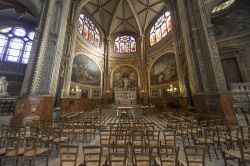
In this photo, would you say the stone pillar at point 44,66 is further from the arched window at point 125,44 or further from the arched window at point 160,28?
the arched window at point 125,44

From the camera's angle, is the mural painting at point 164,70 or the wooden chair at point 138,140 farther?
the mural painting at point 164,70

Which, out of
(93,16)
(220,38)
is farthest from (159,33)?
(93,16)

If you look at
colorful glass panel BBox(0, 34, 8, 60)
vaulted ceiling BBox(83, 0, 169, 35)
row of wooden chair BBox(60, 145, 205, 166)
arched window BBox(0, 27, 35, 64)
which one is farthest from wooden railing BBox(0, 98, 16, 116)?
vaulted ceiling BBox(83, 0, 169, 35)

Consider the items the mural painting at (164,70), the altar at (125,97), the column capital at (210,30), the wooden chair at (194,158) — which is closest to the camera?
the wooden chair at (194,158)

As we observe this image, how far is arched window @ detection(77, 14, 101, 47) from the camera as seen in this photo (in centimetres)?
2077

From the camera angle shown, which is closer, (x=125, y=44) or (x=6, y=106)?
(x=6, y=106)

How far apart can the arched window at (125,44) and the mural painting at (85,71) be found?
8189mm

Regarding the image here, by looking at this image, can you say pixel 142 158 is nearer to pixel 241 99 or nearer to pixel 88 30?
pixel 241 99

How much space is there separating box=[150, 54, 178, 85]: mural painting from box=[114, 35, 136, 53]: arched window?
8.29 metres

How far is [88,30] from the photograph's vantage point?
2250 centimetres

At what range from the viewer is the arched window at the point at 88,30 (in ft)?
68.1

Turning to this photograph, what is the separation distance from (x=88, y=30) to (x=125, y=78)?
38.2 feet

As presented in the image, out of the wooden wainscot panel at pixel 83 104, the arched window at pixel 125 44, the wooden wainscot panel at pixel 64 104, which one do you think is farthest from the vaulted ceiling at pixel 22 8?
the arched window at pixel 125 44

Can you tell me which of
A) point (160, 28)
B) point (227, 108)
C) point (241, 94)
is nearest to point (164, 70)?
point (160, 28)
